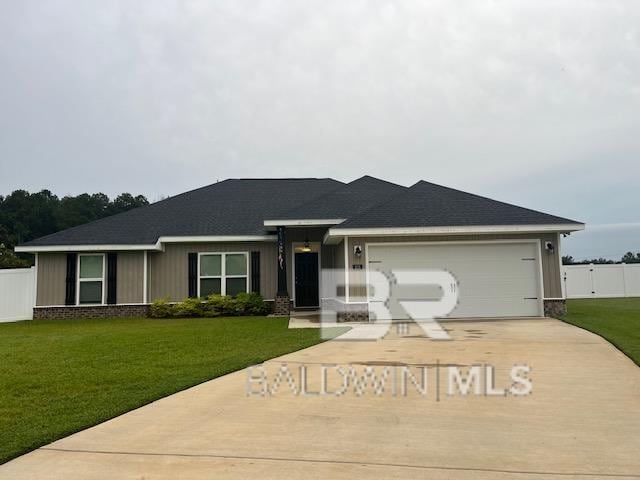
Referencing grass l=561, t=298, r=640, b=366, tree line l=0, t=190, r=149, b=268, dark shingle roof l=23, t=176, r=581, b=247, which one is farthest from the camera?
tree line l=0, t=190, r=149, b=268

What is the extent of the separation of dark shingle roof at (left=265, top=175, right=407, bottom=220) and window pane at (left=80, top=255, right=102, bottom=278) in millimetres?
6581

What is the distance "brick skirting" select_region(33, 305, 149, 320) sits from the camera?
16.2 m

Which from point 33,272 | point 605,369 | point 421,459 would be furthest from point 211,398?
point 33,272

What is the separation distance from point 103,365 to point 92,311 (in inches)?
397

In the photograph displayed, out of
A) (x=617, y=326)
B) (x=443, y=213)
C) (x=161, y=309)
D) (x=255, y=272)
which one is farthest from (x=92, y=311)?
(x=617, y=326)

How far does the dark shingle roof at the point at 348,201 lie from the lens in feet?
49.8

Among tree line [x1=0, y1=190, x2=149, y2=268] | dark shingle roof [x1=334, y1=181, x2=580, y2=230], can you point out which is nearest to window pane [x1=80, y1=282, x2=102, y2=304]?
dark shingle roof [x1=334, y1=181, x2=580, y2=230]

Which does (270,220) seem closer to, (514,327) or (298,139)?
(514,327)

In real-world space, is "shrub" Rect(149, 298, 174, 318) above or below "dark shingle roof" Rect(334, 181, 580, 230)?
below

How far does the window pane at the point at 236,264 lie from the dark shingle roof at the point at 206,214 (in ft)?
2.94

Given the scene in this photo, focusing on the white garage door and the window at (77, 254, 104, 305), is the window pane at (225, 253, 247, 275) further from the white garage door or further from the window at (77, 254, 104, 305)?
the white garage door

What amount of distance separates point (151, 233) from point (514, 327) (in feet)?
39.8

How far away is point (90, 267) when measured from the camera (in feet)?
54.2

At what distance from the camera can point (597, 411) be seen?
470cm
